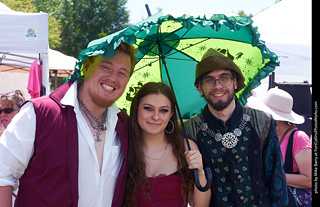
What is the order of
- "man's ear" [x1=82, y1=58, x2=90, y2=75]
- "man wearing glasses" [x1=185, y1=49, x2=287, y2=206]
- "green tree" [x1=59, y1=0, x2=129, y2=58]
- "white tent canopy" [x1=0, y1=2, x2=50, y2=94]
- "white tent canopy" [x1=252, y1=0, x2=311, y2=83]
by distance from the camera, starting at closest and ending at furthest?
1. "man's ear" [x1=82, y1=58, x2=90, y2=75]
2. "man wearing glasses" [x1=185, y1=49, x2=287, y2=206]
3. "white tent canopy" [x1=0, y1=2, x2=50, y2=94]
4. "white tent canopy" [x1=252, y1=0, x2=311, y2=83]
5. "green tree" [x1=59, y1=0, x2=129, y2=58]

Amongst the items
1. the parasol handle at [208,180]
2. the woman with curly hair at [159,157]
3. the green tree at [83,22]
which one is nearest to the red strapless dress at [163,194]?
the woman with curly hair at [159,157]

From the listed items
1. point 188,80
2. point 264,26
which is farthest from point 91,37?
point 188,80

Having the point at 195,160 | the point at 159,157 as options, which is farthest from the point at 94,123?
the point at 195,160

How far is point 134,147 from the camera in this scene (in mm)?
2510

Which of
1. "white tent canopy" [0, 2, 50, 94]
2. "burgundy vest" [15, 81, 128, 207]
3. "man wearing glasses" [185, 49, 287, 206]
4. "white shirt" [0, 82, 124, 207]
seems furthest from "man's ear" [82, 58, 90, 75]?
"white tent canopy" [0, 2, 50, 94]

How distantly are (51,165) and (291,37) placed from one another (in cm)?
479

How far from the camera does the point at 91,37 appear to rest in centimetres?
3048

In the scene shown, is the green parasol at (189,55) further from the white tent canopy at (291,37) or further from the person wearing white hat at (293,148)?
the white tent canopy at (291,37)

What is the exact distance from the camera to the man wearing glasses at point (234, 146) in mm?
2453

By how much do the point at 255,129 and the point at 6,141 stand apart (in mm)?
1748

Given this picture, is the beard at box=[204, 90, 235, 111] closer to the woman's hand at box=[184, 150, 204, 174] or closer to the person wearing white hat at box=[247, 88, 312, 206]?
the woman's hand at box=[184, 150, 204, 174]

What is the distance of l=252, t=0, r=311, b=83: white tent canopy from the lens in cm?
534

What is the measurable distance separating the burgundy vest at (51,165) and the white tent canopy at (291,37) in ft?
13.7
